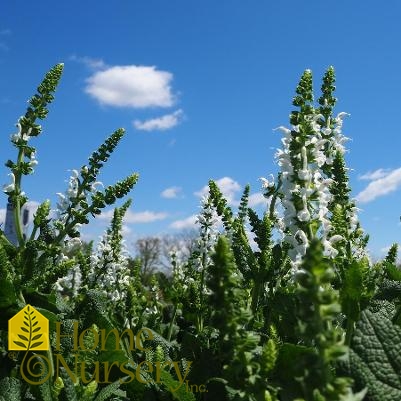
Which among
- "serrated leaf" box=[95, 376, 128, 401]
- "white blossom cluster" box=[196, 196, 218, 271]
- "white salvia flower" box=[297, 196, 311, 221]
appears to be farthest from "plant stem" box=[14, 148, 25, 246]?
"white blossom cluster" box=[196, 196, 218, 271]

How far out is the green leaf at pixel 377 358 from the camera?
144 cm

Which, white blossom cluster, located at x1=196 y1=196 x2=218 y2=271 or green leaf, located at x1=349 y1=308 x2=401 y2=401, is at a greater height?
white blossom cluster, located at x1=196 y1=196 x2=218 y2=271

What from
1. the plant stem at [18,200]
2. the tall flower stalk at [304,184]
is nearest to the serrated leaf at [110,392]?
the tall flower stalk at [304,184]

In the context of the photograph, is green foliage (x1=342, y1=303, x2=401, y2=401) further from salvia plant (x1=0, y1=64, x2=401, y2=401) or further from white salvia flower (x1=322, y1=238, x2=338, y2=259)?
white salvia flower (x1=322, y1=238, x2=338, y2=259)

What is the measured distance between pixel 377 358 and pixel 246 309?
35 cm

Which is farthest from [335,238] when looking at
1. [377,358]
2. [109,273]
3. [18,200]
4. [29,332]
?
[109,273]

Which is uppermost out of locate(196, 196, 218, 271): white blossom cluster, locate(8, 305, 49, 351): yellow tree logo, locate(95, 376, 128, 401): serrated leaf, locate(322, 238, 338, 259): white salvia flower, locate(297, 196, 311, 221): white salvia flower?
locate(196, 196, 218, 271): white blossom cluster

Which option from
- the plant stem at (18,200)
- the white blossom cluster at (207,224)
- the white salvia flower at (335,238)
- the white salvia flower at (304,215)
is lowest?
the white salvia flower at (335,238)

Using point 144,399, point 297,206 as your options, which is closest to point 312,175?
point 297,206

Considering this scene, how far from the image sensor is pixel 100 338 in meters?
2.30

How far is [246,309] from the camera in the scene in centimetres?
151

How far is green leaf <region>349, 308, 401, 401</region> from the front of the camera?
1.44 meters

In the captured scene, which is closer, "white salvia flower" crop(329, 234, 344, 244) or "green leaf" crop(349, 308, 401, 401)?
"green leaf" crop(349, 308, 401, 401)

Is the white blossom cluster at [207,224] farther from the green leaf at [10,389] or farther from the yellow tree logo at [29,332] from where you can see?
the green leaf at [10,389]
